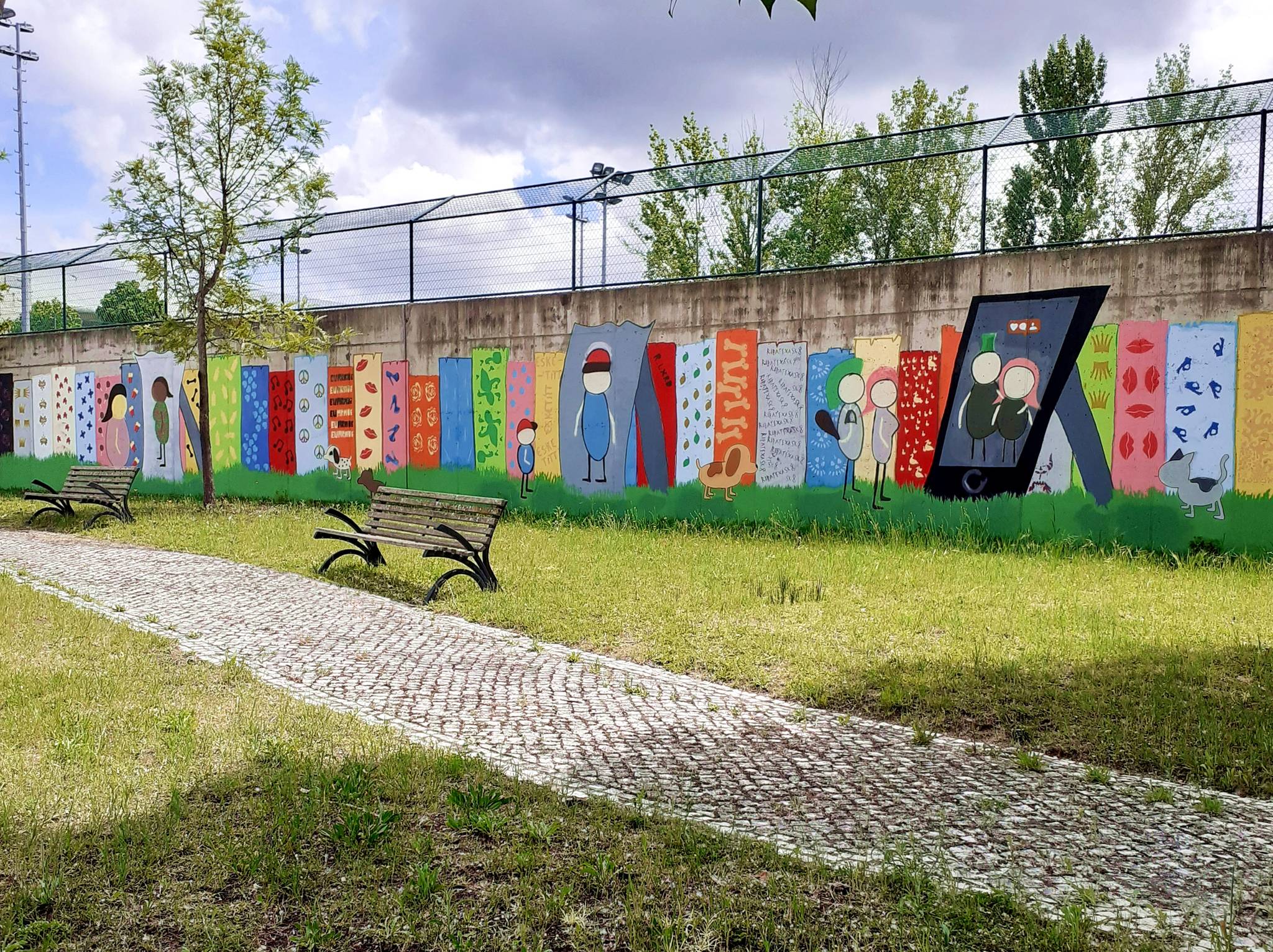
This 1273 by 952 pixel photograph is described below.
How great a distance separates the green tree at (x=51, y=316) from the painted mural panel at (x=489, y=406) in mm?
10041

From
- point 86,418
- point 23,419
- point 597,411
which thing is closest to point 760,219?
point 597,411

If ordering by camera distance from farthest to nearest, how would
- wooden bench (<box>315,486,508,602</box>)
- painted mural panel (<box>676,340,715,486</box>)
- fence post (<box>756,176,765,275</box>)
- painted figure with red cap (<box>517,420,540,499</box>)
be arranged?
painted figure with red cap (<box>517,420,540,499</box>) → painted mural panel (<box>676,340,715,486</box>) → fence post (<box>756,176,765,275</box>) → wooden bench (<box>315,486,508,602</box>)

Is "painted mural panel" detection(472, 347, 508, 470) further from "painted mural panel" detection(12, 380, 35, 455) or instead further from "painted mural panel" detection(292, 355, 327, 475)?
"painted mural panel" detection(12, 380, 35, 455)

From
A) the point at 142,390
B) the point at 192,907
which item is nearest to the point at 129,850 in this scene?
the point at 192,907

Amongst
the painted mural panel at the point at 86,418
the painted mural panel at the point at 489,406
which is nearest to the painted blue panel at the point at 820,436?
the painted mural panel at the point at 489,406

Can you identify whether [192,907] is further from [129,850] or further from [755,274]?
→ [755,274]

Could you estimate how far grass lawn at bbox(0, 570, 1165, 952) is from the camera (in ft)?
9.57

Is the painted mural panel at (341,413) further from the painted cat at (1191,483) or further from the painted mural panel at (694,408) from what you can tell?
the painted cat at (1191,483)

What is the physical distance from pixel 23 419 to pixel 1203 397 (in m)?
20.3

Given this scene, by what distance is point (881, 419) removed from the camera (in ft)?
36.2

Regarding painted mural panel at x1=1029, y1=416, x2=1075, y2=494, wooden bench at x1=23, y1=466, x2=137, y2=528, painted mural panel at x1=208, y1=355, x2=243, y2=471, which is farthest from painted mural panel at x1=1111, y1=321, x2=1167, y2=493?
painted mural panel at x1=208, y1=355, x2=243, y2=471

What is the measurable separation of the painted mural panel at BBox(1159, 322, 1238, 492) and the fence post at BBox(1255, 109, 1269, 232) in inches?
44.5

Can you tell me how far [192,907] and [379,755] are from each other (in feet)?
4.24

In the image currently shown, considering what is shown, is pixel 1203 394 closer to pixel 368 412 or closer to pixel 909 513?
pixel 909 513
